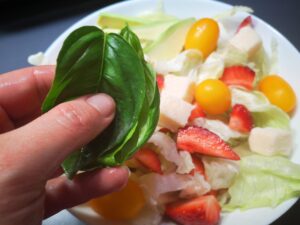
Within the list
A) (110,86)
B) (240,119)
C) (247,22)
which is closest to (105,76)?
(110,86)

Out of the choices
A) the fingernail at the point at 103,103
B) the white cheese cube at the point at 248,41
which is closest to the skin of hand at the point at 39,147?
the fingernail at the point at 103,103

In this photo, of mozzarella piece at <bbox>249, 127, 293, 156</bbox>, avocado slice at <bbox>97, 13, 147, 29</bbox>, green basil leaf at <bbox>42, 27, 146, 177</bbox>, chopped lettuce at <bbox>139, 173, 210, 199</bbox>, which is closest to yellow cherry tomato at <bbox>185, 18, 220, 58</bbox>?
avocado slice at <bbox>97, 13, 147, 29</bbox>

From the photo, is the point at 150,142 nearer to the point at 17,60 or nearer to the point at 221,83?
the point at 221,83

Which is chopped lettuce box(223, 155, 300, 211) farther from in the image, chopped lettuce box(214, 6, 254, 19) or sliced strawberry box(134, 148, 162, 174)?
chopped lettuce box(214, 6, 254, 19)

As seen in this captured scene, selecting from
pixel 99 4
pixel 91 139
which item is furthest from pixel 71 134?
pixel 99 4

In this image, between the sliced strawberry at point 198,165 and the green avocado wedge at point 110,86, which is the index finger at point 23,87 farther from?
the sliced strawberry at point 198,165

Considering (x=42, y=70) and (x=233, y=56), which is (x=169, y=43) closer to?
(x=233, y=56)
